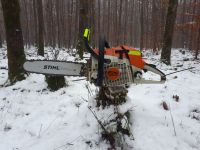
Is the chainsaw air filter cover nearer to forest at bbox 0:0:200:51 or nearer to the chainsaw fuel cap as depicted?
the chainsaw fuel cap

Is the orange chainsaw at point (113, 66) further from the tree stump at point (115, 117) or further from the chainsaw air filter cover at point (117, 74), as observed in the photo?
the tree stump at point (115, 117)

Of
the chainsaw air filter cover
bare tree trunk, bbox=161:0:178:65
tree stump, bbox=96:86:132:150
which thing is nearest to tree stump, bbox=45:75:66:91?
tree stump, bbox=96:86:132:150

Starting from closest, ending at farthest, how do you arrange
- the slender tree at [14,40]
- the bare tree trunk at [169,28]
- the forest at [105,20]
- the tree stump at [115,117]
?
the tree stump at [115,117] → the slender tree at [14,40] → the bare tree trunk at [169,28] → the forest at [105,20]

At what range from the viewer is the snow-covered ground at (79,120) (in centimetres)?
276

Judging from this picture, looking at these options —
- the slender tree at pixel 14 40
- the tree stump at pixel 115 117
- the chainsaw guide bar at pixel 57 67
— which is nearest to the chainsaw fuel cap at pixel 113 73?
the tree stump at pixel 115 117

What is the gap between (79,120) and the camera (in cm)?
310

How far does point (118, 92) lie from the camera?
9.63ft

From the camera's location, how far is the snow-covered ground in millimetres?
2758

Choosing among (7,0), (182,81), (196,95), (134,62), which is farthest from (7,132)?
(182,81)

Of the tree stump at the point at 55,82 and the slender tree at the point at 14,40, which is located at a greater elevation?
the slender tree at the point at 14,40

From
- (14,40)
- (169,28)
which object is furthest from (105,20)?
(14,40)

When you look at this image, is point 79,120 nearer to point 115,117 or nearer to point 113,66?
point 115,117

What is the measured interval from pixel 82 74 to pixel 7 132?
54.8 inches

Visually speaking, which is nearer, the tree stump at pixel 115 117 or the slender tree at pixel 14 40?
the tree stump at pixel 115 117
